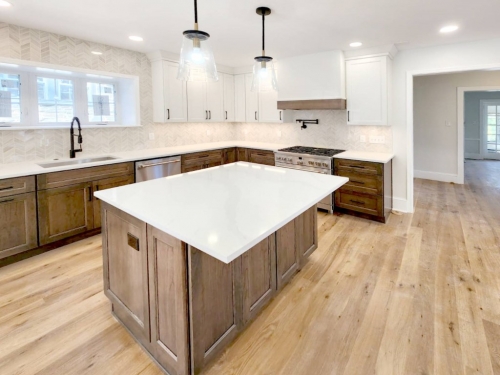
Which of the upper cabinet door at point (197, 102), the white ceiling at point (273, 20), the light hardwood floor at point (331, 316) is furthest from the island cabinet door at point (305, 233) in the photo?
the upper cabinet door at point (197, 102)

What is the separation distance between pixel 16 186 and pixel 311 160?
349cm

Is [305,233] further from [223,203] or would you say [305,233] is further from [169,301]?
[169,301]

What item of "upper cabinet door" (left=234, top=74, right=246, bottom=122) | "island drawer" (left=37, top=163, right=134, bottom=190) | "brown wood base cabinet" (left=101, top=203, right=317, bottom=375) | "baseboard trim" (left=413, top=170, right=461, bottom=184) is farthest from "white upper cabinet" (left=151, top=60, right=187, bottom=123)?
"baseboard trim" (left=413, top=170, right=461, bottom=184)

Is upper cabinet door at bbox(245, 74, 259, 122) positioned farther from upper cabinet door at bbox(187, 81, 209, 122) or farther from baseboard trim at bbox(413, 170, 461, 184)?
baseboard trim at bbox(413, 170, 461, 184)

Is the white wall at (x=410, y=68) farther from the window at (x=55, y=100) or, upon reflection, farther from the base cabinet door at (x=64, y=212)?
the window at (x=55, y=100)

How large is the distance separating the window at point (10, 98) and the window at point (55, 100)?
21 centimetres

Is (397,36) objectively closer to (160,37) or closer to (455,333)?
(160,37)

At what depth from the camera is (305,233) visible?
2658 millimetres

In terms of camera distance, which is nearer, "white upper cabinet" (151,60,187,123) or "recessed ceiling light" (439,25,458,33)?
"recessed ceiling light" (439,25,458,33)

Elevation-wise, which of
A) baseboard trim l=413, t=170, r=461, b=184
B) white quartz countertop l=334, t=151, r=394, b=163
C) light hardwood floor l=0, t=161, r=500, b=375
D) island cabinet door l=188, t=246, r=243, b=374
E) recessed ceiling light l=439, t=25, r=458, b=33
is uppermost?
recessed ceiling light l=439, t=25, r=458, b=33

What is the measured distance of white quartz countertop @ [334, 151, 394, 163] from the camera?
12.8ft

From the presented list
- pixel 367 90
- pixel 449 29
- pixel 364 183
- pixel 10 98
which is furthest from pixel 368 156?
pixel 10 98

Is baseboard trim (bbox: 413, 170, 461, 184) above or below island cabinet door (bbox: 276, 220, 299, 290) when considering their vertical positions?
above

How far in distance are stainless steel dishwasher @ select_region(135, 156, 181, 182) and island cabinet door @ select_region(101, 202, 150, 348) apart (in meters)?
1.91
